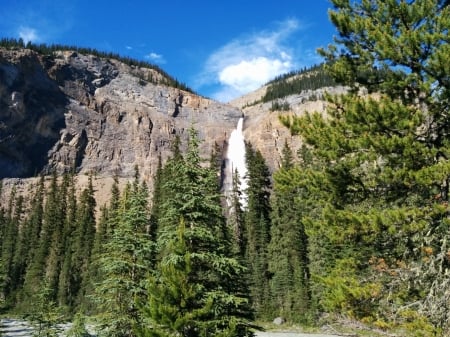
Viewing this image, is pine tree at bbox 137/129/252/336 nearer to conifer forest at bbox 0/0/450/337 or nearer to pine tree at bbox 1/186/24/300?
conifer forest at bbox 0/0/450/337

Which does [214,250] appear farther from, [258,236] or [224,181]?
[224,181]

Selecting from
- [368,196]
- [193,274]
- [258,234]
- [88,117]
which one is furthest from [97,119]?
[368,196]

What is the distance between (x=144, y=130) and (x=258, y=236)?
56927 mm

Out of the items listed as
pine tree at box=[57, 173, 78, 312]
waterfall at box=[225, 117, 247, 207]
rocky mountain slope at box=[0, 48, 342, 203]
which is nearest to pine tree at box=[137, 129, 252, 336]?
pine tree at box=[57, 173, 78, 312]

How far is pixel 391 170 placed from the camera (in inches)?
388

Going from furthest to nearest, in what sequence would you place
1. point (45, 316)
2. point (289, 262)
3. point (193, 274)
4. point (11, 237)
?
point (11, 237) < point (289, 262) < point (45, 316) < point (193, 274)

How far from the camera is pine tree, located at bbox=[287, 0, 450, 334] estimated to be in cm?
974

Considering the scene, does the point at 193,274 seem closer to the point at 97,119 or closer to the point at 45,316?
the point at 45,316

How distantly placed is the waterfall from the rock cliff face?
2.02 m

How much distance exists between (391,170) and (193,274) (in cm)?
678

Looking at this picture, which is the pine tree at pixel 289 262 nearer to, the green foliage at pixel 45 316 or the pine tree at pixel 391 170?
the green foliage at pixel 45 316

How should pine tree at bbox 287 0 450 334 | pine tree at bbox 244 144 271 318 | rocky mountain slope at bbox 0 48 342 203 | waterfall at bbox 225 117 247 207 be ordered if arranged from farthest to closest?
waterfall at bbox 225 117 247 207
rocky mountain slope at bbox 0 48 342 203
pine tree at bbox 244 144 271 318
pine tree at bbox 287 0 450 334

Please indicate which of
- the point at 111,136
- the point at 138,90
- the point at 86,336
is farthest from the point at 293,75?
the point at 86,336

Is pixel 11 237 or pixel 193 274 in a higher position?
pixel 11 237
